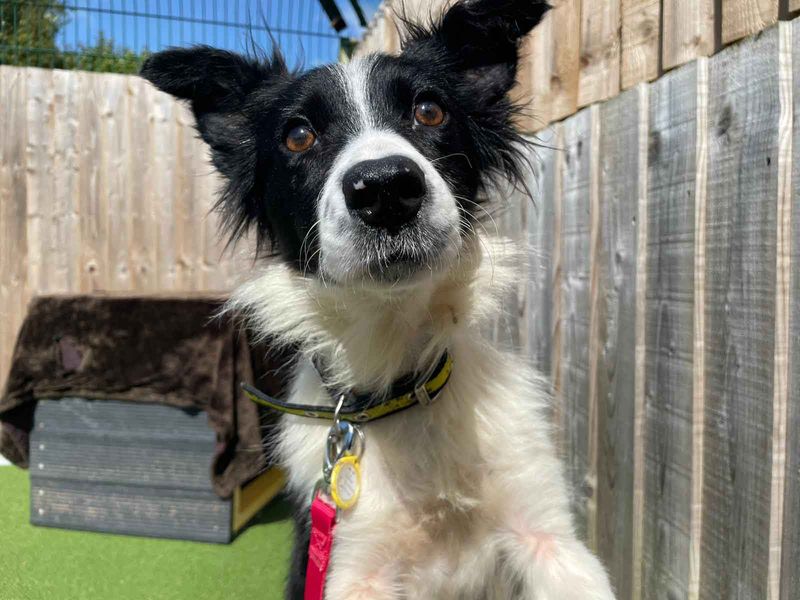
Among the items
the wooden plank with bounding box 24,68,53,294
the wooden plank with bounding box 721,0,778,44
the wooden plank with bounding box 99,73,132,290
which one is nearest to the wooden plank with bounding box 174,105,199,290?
the wooden plank with bounding box 99,73,132,290

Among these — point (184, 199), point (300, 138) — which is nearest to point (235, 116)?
point (300, 138)

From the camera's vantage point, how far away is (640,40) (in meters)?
2.04

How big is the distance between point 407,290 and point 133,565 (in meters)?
2.30

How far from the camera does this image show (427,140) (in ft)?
6.22

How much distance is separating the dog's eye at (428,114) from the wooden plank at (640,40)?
0.68m

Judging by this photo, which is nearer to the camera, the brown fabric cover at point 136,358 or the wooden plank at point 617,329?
the wooden plank at point 617,329

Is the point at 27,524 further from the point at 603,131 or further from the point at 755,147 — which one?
the point at 755,147

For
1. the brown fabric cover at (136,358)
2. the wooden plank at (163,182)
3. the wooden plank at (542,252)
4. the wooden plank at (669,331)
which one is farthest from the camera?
the wooden plank at (163,182)

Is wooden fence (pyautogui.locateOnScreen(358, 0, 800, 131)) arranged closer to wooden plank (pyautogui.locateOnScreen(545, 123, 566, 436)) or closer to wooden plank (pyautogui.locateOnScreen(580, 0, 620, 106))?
wooden plank (pyautogui.locateOnScreen(580, 0, 620, 106))

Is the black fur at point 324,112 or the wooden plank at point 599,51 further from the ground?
the wooden plank at point 599,51

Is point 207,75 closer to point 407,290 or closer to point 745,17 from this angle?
point 407,290

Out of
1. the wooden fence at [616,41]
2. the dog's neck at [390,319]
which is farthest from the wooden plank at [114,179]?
the dog's neck at [390,319]

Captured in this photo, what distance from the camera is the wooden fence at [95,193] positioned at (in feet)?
15.8

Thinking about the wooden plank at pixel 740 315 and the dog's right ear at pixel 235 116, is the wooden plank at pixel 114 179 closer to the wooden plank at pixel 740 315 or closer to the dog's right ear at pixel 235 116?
the dog's right ear at pixel 235 116
